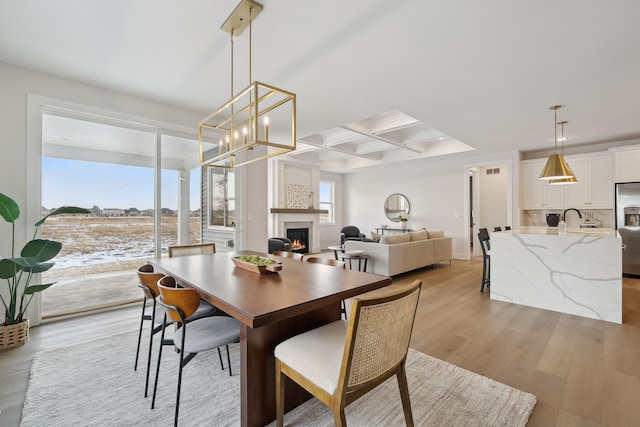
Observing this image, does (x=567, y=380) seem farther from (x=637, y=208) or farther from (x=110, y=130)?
(x=110, y=130)

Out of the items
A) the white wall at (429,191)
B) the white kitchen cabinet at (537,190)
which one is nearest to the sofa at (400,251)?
the white wall at (429,191)

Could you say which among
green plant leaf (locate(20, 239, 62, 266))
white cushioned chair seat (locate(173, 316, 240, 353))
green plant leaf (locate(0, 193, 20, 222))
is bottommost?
white cushioned chair seat (locate(173, 316, 240, 353))

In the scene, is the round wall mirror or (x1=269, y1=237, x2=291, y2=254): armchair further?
the round wall mirror

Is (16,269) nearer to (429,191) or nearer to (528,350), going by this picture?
(528,350)

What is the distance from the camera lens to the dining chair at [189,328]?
1489 millimetres

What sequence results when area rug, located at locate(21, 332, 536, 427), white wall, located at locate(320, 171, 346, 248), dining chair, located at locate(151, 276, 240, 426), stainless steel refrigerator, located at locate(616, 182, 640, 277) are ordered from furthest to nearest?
1. white wall, located at locate(320, 171, 346, 248)
2. stainless steel refrigerator, located at locate(616, 182, 640, 277)
3. area rug, located at locate(21, 332, 536, 427)
4. dining chair, located at locate(151, 276, 240, 426)

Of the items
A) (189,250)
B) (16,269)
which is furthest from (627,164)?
(16,269)

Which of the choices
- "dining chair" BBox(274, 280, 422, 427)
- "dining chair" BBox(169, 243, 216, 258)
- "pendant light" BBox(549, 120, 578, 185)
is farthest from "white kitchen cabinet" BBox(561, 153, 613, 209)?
"dining chair" BBox(169, 243, 216, 258)

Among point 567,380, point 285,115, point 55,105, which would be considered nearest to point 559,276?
point 567,380

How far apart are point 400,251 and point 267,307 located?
3.93 metres

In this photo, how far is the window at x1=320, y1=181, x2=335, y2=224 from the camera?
938 centimetres

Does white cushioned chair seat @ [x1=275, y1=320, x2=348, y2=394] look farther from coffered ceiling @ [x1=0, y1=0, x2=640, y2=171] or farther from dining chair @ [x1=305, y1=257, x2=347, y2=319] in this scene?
coffered ceiling @ [x1=0, y1=0, x2=640, y2=171]

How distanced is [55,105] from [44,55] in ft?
1.83

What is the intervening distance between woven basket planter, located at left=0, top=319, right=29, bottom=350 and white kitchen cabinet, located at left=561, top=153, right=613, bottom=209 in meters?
8.44
